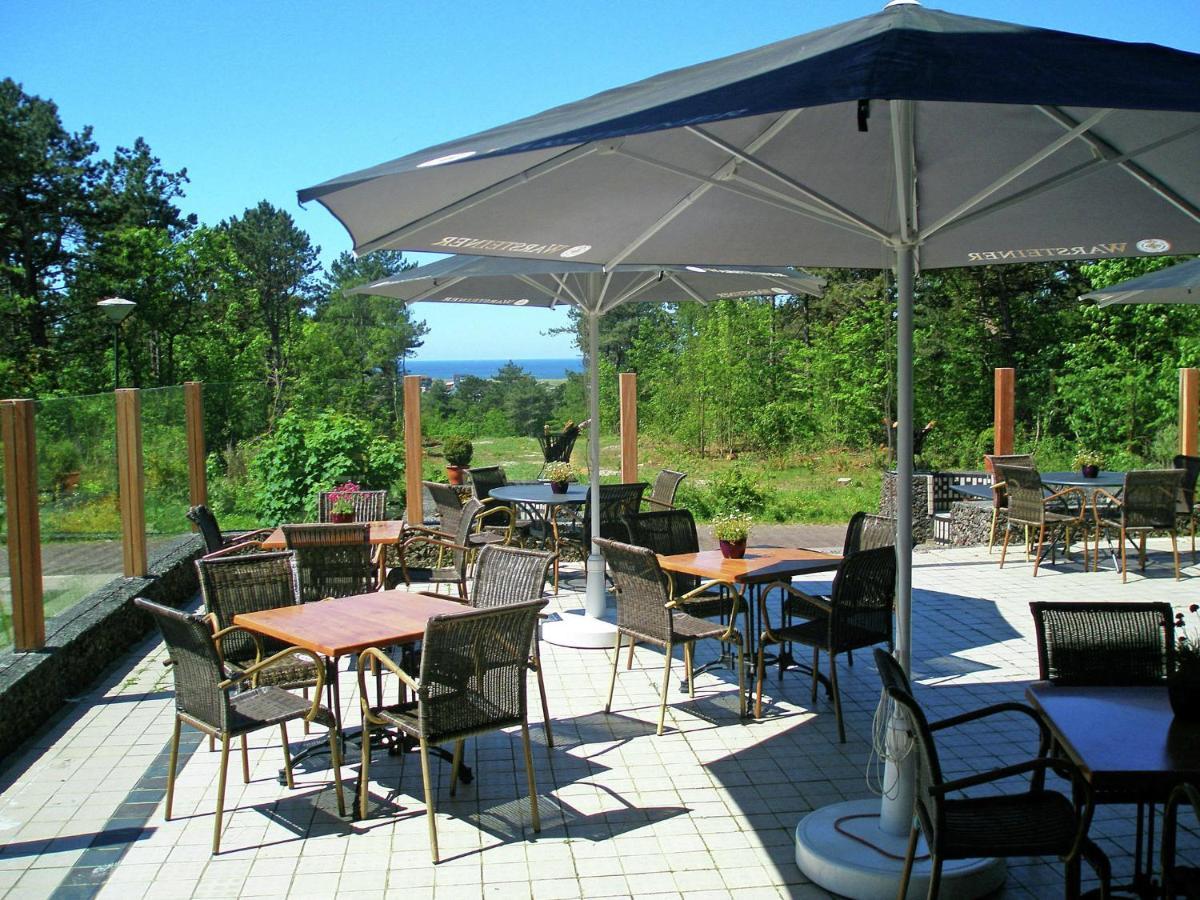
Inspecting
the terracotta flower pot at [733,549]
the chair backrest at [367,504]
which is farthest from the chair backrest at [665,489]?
the terracotta flower pot at [733,549]

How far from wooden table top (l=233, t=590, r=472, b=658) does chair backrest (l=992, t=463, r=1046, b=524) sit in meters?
6.09

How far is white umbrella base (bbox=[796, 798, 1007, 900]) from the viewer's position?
353 centimetres

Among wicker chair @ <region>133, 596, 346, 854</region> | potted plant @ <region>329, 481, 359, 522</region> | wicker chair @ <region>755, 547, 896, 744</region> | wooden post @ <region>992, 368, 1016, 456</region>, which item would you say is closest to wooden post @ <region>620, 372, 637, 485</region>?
potted plant @ <region>329, 481, 359, 522</region>

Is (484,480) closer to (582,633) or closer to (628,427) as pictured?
(628,427)

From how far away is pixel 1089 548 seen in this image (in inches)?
423

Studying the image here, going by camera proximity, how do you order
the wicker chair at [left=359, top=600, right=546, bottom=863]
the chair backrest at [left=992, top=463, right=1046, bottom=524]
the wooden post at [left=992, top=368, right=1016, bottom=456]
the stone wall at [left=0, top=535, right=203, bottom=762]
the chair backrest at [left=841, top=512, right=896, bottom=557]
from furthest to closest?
the wooden post at [left=992, top=368, right=1016, bottom=456] → the chair backrest at [left=992, top=463, right=1046, bottom=524] → the chair backrest at [left=841, top=512, right=896, bottom=557] → the stone wall at [left=0, top=535, right=203, bottom=762] → the wicker chair at [left=359, top=600, right=546, bottom=863]

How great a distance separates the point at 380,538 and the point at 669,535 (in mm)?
2100

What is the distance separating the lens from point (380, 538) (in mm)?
7285

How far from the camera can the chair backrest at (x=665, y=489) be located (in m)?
8.97

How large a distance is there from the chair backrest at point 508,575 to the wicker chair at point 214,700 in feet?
3.58

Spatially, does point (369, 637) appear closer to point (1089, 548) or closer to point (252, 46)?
point (1089, 548)

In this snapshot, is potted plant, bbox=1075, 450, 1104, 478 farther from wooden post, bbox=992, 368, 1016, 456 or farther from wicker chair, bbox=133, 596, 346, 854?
wicker chair, bbox=133, 596, 346, 854

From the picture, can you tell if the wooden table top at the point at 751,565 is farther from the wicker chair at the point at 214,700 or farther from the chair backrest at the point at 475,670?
the wicker chair at the point at 214,700

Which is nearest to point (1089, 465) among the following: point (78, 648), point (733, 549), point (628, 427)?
point (628, 427)
